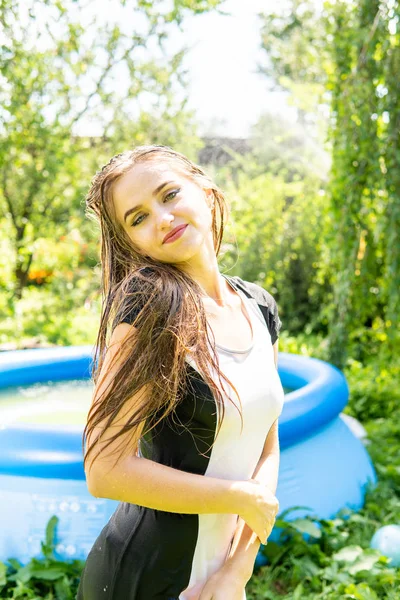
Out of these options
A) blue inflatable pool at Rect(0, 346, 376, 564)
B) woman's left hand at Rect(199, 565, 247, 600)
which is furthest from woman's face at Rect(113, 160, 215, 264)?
blue inflatable pool at Rect(0, 346, 376, 564)

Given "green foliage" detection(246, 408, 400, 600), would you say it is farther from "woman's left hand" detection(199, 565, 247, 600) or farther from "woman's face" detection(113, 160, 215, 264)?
"woman's face" detection(113, 160, 215, 264)

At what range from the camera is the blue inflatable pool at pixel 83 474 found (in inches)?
101

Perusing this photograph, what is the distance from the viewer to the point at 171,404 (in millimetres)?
1154

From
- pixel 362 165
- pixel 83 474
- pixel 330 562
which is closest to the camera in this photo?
pixel 83 474

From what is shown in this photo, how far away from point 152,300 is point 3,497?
5.72 ft

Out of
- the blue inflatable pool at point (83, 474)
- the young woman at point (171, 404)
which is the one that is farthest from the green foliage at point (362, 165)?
the young woman at point (171, 404)

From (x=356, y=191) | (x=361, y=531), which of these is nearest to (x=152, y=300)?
(x=361, y=531)

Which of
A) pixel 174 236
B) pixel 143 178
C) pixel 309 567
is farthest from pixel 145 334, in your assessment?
pixel 309 567

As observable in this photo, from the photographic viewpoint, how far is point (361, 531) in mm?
2982

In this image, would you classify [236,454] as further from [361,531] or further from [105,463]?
[361,531]

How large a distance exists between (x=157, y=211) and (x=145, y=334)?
27 centimetres

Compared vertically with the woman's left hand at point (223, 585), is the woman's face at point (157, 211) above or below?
above

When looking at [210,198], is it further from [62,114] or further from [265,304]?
[62,114]

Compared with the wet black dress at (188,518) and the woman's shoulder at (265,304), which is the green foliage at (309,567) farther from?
the woman's shoulder at (265,304)
